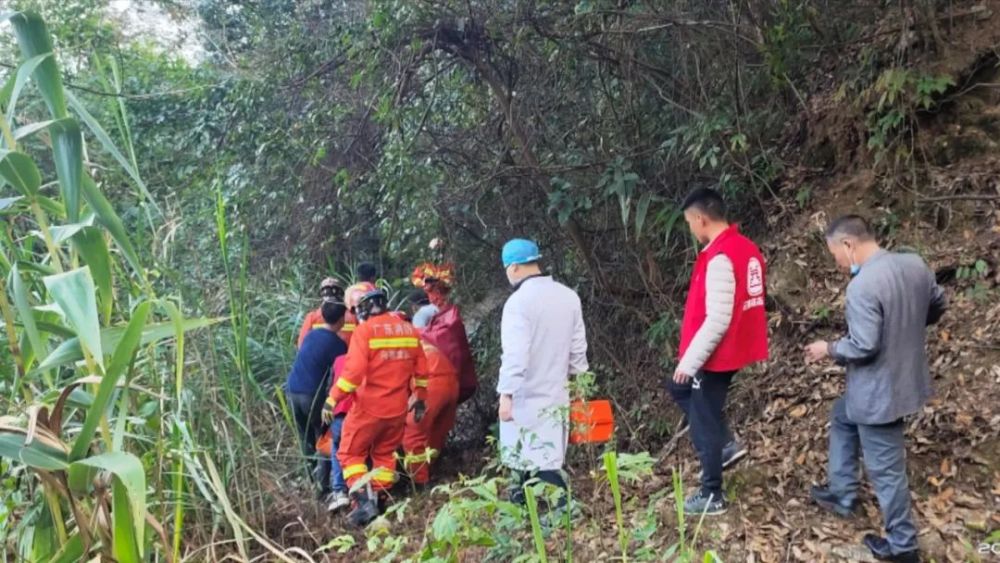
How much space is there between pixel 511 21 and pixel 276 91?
2.08 meters

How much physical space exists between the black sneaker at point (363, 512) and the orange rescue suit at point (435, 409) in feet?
2.19

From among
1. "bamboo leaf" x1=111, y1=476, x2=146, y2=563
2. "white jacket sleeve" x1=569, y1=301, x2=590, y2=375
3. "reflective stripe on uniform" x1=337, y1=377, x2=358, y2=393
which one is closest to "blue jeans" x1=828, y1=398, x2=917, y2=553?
"white jacket sleeve" x1=569, y1=301, x2=590, y2=375

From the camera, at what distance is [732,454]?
14.5 feet

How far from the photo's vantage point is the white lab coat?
411 centimetres

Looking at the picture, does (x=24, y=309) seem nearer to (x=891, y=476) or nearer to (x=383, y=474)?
(x=383, y=474)

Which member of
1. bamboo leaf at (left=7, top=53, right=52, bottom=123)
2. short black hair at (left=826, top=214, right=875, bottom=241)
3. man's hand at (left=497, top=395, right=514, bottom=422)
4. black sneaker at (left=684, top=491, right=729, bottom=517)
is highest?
bamboo leaf at (left=7, top=53, right=52, bottom=123)

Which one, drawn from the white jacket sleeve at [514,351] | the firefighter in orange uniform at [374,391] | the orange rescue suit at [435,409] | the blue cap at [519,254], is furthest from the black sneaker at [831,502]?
the orange rescue suit at [435,409]

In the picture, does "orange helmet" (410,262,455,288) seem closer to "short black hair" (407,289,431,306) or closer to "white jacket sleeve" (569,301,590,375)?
"short black hair" (407,289,431,306)

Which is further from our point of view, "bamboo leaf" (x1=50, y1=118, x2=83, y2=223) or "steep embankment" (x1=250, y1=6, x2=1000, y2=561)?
"steep embankment" (x1=250, y1=6, x2=1000, y2=561)

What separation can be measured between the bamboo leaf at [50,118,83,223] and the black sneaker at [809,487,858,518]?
11.8ft

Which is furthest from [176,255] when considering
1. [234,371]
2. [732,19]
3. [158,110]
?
[158,110]

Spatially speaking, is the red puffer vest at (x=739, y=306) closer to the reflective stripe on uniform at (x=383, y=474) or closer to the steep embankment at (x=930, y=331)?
the steep embankment at (x=930, y=331)

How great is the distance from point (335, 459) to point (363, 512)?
2.04ft

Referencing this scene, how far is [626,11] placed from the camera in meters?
5.11
